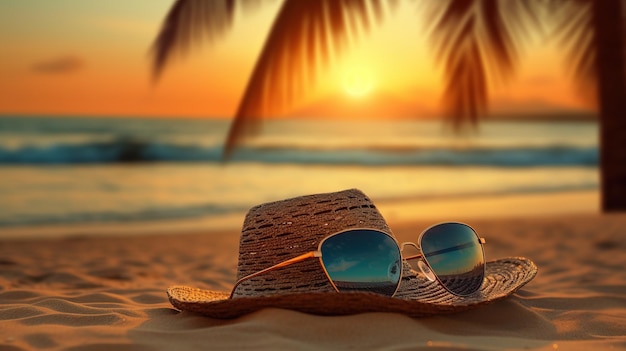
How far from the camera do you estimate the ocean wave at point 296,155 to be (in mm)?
14961

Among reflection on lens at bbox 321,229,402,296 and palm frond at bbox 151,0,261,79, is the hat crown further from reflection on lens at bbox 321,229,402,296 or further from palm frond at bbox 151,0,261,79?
palm frond at bbox 151,0,261,79

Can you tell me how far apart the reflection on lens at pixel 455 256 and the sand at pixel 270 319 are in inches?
3.9

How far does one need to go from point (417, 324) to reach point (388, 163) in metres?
13.6

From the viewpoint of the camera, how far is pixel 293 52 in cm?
539

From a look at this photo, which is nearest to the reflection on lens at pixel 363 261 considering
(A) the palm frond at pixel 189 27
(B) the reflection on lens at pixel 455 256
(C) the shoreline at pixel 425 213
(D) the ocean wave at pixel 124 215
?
(B) the reflection on lens at pixel 455 256

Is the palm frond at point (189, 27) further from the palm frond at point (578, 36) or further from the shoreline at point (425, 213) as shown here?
the palm frond at point (578, 36)

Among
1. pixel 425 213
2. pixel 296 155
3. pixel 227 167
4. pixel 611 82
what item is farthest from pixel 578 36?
pixel 296 155

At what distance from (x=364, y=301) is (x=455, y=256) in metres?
0.45

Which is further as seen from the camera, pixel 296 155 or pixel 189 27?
pixel 296 155

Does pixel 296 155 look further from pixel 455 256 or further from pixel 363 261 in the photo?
pixel 363 261

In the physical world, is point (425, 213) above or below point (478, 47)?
below

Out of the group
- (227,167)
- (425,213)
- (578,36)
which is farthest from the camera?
(227,167)

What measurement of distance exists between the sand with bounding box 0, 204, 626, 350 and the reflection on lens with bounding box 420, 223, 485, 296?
3.9 inches

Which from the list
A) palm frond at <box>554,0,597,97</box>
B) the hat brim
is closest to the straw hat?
the hat brim
